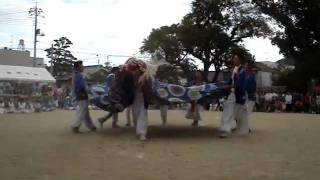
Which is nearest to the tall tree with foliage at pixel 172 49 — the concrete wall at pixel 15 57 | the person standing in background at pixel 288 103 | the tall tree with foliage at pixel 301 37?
the tall tree with foliage at pixel 301 37

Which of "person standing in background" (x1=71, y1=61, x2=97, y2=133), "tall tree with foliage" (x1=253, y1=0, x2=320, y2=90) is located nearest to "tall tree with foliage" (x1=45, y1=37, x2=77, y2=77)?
"tall tree with foliage" (x1=253, y1=0, x2=320, y2=90)

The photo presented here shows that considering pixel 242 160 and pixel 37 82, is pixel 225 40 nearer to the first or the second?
pixel 37 82

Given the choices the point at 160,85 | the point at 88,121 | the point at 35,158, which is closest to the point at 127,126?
the point at 88,121

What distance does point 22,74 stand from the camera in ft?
118

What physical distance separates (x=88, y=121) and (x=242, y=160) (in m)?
5.62

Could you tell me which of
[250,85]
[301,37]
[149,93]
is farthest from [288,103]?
[149,93]

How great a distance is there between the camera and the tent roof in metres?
34.6

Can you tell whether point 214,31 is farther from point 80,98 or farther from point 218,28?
point 80,98

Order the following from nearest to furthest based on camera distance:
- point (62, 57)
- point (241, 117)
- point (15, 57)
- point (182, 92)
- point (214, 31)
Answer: point (182, 92) < point (241, 117) < point (214, 31) < point (15, 57) < point (62, 57)

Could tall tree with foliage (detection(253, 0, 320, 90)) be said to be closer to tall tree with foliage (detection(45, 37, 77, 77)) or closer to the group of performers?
the group of performers

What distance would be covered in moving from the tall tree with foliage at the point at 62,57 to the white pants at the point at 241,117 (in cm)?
8444

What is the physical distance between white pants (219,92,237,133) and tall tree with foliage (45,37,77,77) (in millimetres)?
84643

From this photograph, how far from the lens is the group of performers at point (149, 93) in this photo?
12.1m

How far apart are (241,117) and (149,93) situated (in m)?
2.46
